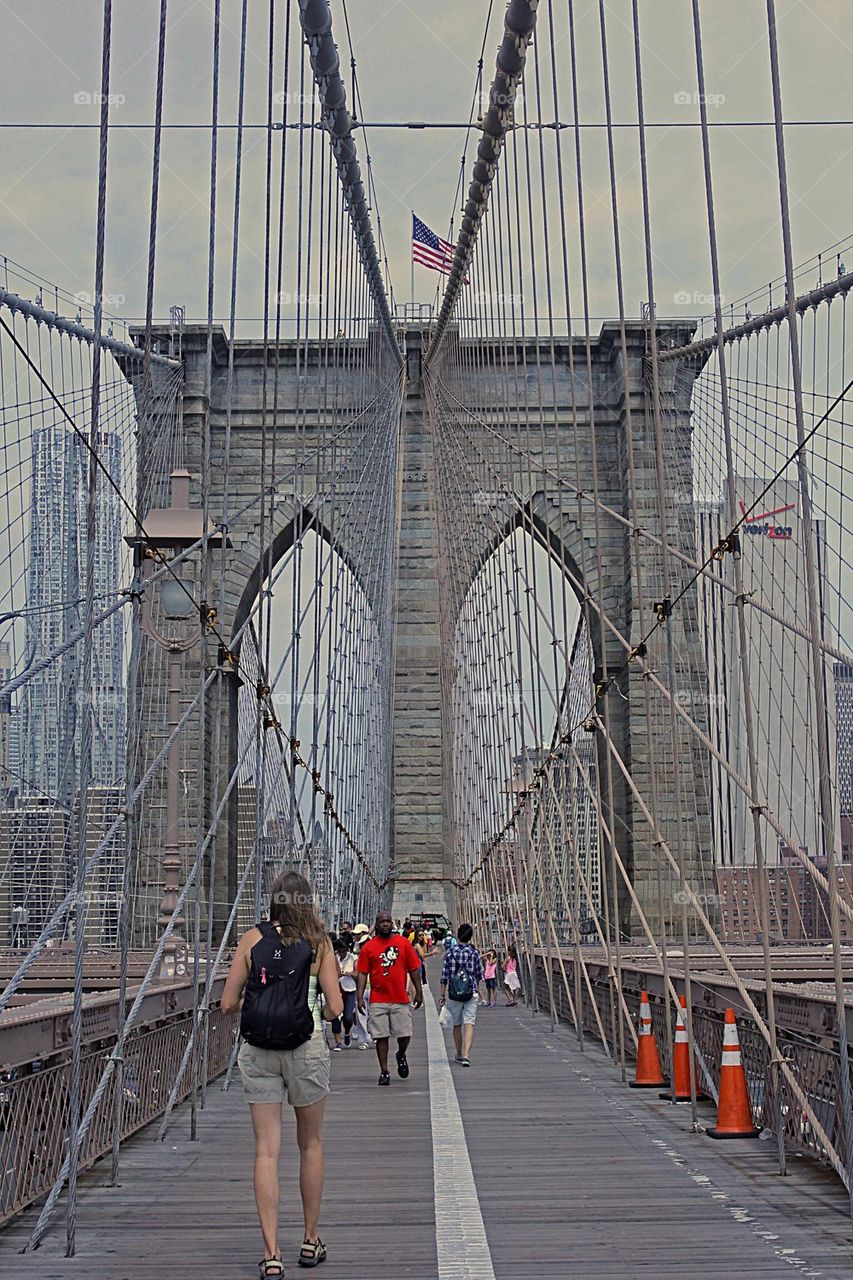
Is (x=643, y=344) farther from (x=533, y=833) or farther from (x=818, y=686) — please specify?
(x=818, y=686)

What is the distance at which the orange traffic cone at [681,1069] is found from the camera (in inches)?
317

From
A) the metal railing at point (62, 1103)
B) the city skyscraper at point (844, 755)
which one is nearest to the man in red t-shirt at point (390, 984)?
the metal railing at point (62, 1103)

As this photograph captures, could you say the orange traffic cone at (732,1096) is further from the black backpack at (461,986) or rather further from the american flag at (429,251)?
the american flag at (429,251)

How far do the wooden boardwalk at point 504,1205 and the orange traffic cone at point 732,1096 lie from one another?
0.42 feet

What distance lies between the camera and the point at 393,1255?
4520 mm

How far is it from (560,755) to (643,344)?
20734mm

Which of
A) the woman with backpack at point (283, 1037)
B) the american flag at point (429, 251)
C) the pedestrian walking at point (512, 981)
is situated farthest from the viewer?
the american flag at point (429, 251)

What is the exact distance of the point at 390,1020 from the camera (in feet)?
33.5

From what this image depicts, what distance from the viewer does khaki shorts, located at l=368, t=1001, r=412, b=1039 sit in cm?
1018

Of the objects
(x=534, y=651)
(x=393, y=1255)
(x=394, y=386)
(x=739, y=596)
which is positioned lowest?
(x=393, y=1255)

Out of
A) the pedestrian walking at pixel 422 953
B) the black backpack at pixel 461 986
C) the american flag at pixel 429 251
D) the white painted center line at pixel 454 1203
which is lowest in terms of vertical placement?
the white painted center line at pixel 454 1203

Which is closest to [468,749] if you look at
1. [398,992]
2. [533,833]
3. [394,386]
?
[394,386]

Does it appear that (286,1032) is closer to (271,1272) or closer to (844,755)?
(271,1272)

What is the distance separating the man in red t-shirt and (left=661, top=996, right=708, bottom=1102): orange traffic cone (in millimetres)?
2334
